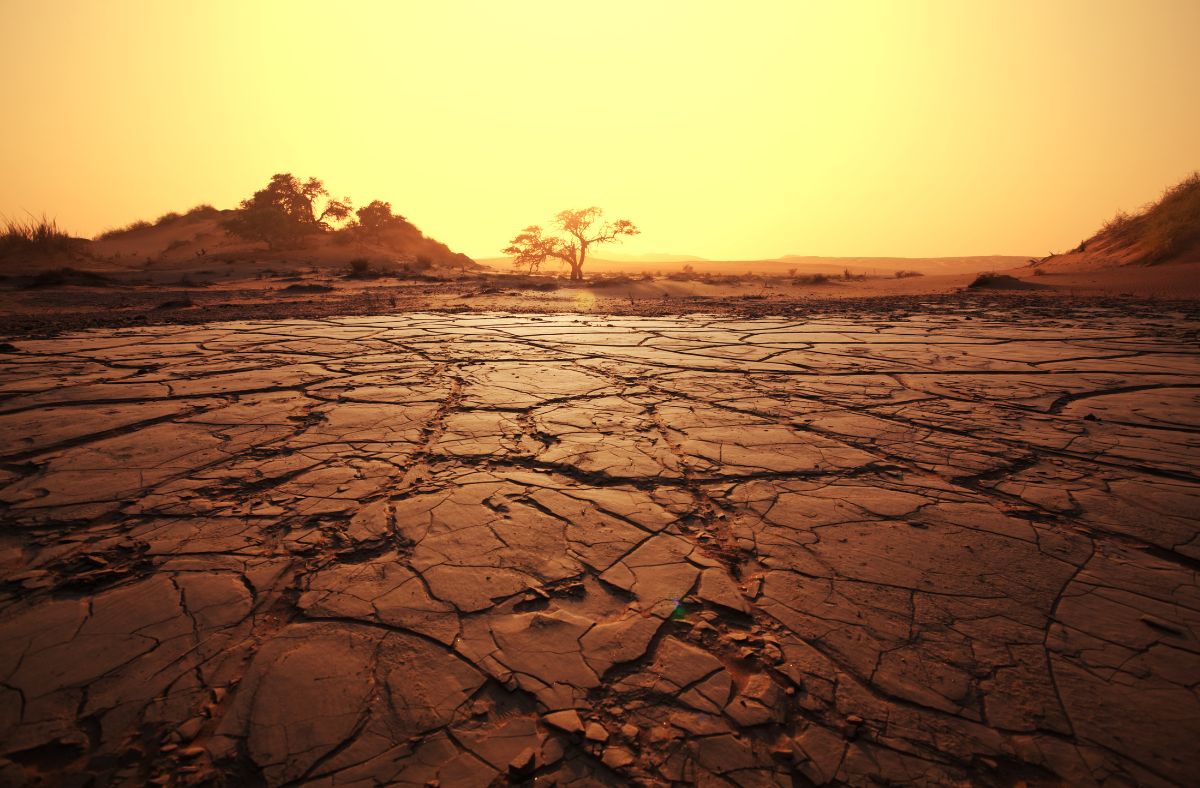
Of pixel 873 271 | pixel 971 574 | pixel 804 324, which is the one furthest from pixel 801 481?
pixel 873 271

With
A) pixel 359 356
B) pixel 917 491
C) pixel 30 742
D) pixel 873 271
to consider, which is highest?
pixel 873 271

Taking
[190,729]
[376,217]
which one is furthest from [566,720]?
[376,217]

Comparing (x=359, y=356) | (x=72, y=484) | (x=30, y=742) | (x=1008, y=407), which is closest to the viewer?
(x=30, y=742)

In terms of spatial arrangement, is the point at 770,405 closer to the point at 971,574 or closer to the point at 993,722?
the point at 971,574

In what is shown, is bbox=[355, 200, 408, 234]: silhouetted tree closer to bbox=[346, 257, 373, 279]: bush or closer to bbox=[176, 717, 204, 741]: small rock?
bbox=[346, 257, 373, 279]: bush

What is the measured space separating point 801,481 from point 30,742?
2285mm

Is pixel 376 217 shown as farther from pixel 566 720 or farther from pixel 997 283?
pixel 566 720

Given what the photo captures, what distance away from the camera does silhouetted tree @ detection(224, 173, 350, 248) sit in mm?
22109

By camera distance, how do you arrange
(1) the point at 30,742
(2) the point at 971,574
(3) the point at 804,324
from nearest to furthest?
1. (1) the point at 30,742
2. (2) the point at 971,574
3. (3) the point at 804,324

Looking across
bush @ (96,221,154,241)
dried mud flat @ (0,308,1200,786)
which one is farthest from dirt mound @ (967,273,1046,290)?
bush @ (96,221,154,241)

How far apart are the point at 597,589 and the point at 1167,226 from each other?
59.6ft

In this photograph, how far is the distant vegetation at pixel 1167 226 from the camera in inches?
465

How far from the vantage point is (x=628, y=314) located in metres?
8.13

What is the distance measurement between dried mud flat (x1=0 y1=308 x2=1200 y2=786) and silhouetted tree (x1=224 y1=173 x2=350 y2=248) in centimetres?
2331
